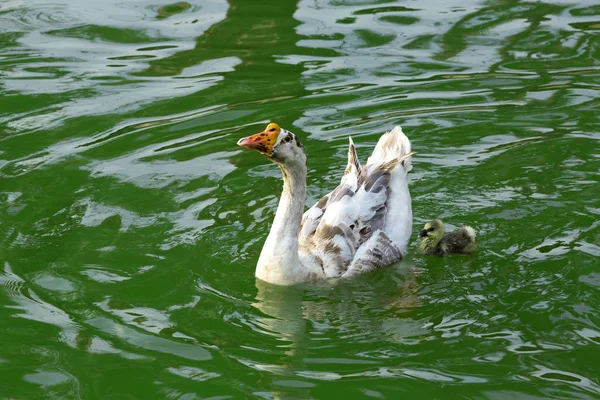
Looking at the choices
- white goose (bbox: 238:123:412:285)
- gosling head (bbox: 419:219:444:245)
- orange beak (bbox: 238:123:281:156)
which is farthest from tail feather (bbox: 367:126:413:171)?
orange beak (bbox: 238:123:281:156)

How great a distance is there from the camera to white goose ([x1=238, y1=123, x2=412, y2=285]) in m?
9.30

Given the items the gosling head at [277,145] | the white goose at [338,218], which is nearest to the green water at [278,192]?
the white goose at [338,218]

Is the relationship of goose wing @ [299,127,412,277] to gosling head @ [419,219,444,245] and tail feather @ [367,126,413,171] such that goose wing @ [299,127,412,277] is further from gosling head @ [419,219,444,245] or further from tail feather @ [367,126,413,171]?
gosling head @ [419,219,444,245]

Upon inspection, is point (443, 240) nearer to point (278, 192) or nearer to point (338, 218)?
point (338, 218)

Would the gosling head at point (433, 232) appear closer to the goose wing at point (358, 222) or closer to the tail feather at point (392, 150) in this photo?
the goose wing at point (358, 222)

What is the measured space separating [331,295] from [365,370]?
1.52 metres

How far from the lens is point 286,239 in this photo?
30.6ft

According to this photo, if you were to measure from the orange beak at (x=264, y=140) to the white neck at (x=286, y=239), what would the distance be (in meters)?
0.41

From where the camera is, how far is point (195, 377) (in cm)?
796

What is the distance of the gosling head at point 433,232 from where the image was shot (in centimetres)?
994

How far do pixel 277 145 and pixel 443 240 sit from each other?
6.30 ft

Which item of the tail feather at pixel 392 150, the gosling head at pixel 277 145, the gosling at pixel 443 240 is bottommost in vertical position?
the gosling at pixel 443 240

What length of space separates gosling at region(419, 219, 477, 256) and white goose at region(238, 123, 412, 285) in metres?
0.27

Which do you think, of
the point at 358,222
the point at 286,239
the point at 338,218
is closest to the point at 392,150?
the point at 358,222
